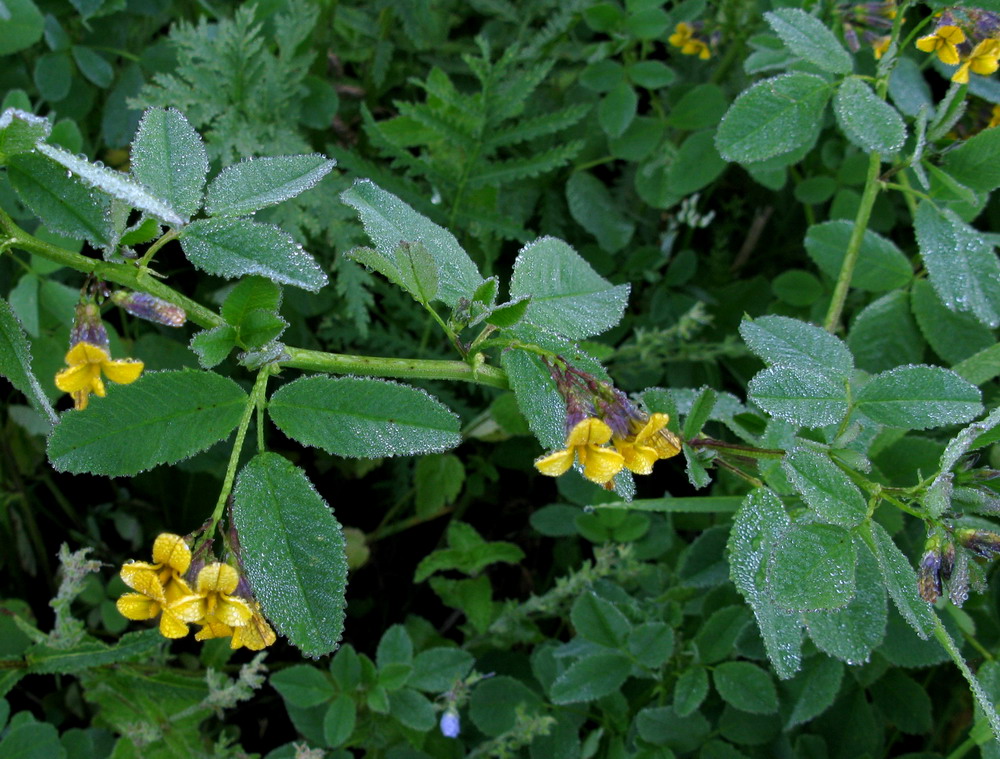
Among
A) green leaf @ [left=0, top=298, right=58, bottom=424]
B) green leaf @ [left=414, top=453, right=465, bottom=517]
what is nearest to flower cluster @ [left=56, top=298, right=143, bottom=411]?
green leaf @ [left=0, top=298, right=58, bottom=424]

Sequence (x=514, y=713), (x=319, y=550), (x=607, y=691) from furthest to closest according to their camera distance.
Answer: (x=514, y=713) → (x=607, y=691) → (x=319, y=550)

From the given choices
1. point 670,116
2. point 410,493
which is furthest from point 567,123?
point 410,493

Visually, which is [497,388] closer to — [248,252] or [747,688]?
[747,688]

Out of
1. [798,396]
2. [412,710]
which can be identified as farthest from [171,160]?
[412,710]

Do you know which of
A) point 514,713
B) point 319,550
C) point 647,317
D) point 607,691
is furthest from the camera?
point 647,317

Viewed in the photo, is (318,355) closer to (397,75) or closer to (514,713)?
(514,713)

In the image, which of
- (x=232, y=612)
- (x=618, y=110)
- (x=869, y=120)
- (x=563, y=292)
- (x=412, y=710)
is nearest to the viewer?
(x=232, y=612)
